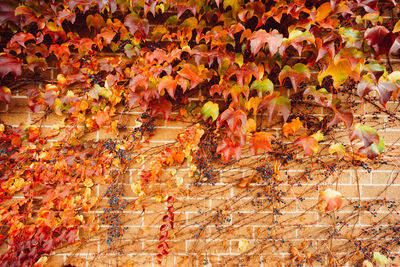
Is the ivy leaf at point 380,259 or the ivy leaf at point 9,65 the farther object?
the ivy leaf at point 380,259

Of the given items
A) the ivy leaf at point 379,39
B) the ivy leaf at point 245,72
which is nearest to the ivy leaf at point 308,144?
the ivy leaf at point 245,72

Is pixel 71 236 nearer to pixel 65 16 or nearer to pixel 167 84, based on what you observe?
pixel 167 84

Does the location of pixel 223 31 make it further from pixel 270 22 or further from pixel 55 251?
pixel 55 251

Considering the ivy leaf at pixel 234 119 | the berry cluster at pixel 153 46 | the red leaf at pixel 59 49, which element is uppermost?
the berry cluster at pixel 153 46

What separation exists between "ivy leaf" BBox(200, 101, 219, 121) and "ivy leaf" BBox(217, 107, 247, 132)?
72 millimetres

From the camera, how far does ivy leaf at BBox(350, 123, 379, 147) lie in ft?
4.10

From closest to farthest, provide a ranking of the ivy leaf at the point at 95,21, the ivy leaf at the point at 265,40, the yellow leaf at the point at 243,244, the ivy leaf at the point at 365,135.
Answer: the ivy leaf at the point at 265,40
the ivy leaf at the point at 365,135
the ivy leaf at the point at 95,21
the yellow leaf at the point at 243,244

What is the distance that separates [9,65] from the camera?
4.35ft

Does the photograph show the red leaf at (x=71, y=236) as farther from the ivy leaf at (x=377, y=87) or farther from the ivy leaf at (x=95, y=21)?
the ivy leaf at (x=377, y=87)

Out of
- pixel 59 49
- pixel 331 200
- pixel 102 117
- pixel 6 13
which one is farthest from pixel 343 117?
pixel 6 13

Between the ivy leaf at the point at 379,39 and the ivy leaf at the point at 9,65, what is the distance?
205 centimetres

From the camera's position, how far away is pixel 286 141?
152 centimetres

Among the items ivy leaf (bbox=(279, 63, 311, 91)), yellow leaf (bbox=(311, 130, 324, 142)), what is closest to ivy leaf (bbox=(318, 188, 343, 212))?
yellow leaf (bbox=(311, 130, 324, 142))

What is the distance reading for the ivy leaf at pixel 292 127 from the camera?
1429mm
